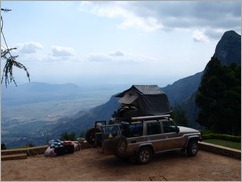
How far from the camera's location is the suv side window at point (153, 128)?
14.2 m

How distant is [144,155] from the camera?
13.9 meters

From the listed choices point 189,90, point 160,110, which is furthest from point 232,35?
point 160,110

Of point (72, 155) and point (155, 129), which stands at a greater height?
point (155, 129)

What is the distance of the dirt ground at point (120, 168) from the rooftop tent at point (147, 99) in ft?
7.14

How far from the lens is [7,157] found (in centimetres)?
1520

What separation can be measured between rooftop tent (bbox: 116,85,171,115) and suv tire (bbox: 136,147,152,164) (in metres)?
1.73

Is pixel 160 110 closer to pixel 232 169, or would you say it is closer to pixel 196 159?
pixel 196 159

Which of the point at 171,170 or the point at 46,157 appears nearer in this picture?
the point at 171,170

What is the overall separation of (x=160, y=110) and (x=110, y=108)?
533 feet

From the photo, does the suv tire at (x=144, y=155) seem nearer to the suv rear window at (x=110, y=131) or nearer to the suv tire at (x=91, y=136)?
the suv rear window at (x=110, y=131)

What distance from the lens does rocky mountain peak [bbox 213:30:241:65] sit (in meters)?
103

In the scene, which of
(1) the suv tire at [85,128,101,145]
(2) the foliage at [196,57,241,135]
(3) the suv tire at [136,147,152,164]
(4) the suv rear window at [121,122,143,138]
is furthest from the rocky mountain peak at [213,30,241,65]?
(4) the suv rear window at [121,122,143,138]

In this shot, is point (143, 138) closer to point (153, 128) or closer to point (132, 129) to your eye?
point (132, 129)

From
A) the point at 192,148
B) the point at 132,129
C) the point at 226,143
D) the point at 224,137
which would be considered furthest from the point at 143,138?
the point at 224,137
